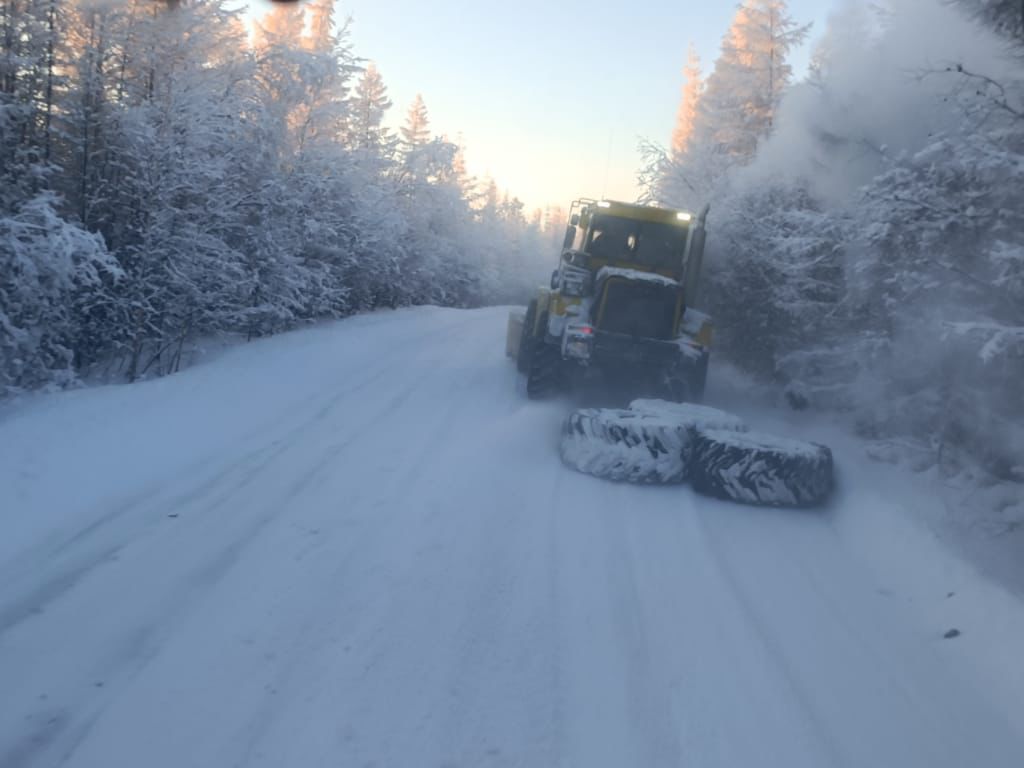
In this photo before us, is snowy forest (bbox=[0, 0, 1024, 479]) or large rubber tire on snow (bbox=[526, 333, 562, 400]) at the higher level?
snowy forest (bbox=[0, 0, 1024, 479])

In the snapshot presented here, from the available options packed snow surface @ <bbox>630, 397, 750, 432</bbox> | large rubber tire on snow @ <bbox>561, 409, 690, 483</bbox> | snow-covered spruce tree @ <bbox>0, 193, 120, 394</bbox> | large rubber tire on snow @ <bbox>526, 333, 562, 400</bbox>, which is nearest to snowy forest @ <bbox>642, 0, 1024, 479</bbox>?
packed snow surface @ <bbox>630, 397, 750, 432</bbox>

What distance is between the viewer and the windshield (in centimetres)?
1178

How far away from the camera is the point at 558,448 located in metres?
8.16

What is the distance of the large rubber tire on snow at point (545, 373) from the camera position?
410 inches

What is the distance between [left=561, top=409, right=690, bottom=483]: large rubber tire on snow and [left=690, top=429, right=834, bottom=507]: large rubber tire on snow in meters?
0.27

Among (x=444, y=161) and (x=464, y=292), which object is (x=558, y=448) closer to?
(x=444, y=161)

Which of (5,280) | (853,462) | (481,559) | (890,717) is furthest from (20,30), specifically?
(890,717)

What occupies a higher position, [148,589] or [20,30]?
[20,30]

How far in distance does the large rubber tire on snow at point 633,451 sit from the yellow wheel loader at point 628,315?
105 inches

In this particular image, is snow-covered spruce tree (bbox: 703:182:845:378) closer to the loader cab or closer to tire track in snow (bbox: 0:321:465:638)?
the loader cab

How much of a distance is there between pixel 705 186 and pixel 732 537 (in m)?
15.2

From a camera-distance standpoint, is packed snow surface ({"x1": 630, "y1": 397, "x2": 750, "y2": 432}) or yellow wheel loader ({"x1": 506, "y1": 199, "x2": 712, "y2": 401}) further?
yellow wheel loader ({"x1": 506, "y1": 199, "x2": 712, "y2": 401})

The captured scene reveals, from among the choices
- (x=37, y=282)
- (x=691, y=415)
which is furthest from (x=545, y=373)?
(x=37, y=282)

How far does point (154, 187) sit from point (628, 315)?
323 inches
